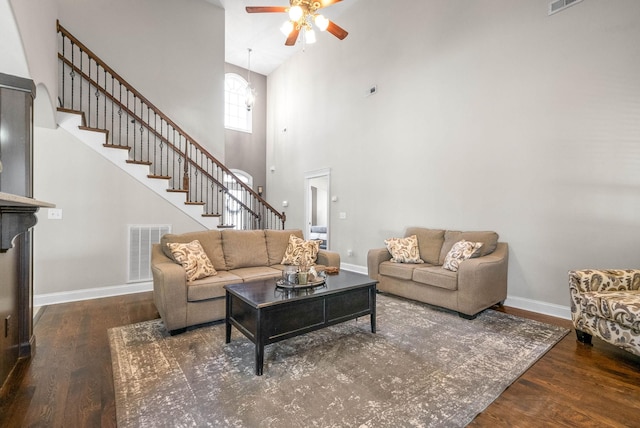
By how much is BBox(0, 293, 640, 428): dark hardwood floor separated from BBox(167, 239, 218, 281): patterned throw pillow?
0.91 metres

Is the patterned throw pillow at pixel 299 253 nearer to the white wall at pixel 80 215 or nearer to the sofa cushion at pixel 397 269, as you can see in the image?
the sofa cushion at pixel 397 269

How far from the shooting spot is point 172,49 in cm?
571

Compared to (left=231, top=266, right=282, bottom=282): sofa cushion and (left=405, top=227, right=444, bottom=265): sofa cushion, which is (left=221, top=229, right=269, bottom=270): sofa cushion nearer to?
(left=231, top=266, right=282, bottom=282): sofa cushion

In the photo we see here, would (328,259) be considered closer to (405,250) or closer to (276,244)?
(276,244)

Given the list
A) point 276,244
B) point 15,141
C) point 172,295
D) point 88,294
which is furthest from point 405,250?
point 88,294

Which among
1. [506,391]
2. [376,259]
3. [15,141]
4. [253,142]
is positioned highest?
[253,142]

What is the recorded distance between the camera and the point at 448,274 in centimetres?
355

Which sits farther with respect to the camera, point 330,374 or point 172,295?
point 172,295

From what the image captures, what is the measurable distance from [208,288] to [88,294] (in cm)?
233

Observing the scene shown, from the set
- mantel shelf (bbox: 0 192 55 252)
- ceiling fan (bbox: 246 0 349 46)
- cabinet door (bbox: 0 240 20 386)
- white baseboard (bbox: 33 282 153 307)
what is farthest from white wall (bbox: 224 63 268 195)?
mantel shelf (bbox: 0 192 55 252)

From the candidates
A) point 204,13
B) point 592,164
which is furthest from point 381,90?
point 204,13

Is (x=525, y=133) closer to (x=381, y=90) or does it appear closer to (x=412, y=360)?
(x=381, y=90)

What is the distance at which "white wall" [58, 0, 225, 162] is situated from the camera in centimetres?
504

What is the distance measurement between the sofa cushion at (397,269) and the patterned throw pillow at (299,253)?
998 mm
